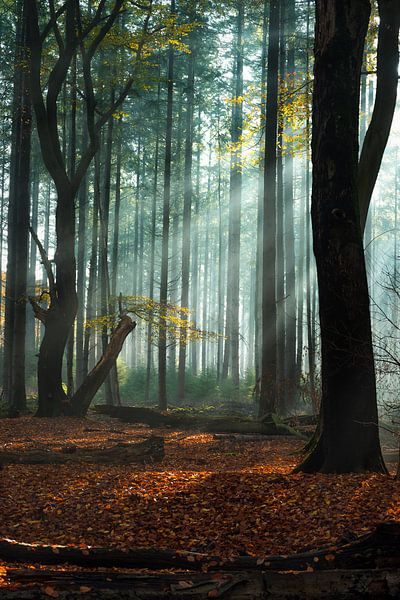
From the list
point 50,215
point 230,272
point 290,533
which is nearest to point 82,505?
point 290,533

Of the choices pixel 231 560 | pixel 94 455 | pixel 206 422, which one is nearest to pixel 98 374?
pixel 206 422

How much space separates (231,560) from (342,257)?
415 centimetres

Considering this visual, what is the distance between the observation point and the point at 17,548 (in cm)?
479

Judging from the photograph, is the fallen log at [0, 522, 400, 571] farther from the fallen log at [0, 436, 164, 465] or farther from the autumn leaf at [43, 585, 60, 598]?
the fallen log at [0, 436, 164, 465]

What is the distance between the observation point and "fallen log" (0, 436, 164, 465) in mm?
9039

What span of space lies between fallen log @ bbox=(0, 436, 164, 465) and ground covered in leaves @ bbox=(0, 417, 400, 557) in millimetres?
443

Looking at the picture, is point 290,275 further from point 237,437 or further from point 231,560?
point 231,560

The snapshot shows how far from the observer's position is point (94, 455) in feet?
30.9

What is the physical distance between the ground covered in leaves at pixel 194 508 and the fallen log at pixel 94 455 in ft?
1.45

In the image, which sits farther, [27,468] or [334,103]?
[27,468]

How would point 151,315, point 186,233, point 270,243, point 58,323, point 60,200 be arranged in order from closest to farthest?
point 270,243 < point 58,323 < point 60,200 < point 151,315 < point 186,233

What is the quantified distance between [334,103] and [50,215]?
4016 cm

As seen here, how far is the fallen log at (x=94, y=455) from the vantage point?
9039 millimetres

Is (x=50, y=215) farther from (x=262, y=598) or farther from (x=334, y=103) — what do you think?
(x=262, y=598)
